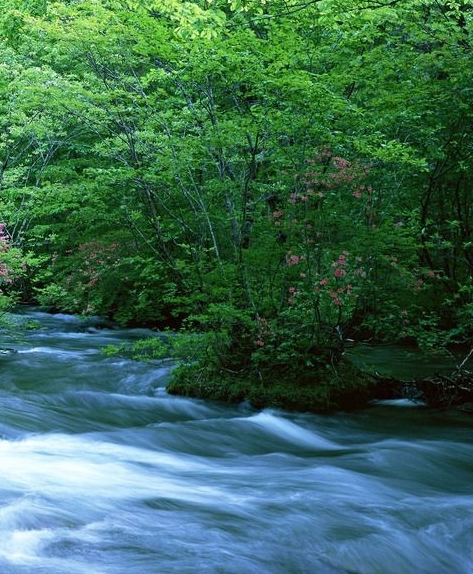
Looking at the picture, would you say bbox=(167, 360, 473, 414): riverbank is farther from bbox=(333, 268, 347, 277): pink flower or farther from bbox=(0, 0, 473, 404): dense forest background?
bbox=(333, 268, 347, 277): pink flower

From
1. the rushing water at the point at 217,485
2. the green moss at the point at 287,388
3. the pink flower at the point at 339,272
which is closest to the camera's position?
the rushing water at the point at 217,485

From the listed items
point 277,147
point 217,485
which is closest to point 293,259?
point 277,147

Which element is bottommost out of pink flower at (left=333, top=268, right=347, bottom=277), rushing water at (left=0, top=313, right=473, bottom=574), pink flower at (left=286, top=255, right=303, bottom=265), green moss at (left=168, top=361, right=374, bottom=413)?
rushing water at (left=0, top=313, right=473, bottom=574)

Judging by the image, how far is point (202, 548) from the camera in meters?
4.70

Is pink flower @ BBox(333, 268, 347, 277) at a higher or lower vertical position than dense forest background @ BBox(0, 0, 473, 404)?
lower

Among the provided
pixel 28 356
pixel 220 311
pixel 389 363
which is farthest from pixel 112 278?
pixel 220 311

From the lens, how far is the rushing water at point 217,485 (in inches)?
182

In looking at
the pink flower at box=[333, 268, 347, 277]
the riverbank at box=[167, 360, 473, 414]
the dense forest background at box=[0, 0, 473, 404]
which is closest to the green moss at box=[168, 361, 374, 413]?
the riverbank at box=[167, 360, 473, 414]

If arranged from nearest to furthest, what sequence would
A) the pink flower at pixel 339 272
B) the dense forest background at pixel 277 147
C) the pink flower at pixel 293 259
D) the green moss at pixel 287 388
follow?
1. the dense forest background at pixel 277 147
2. the pink flower at pixel 339 272
3. the pink flower at pixel 293 259
4. the green moss at pixel 287 388

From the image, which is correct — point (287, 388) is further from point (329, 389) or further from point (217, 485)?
point (217, 485)

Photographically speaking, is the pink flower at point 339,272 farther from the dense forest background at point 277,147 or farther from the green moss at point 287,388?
the green moss at point 287,388

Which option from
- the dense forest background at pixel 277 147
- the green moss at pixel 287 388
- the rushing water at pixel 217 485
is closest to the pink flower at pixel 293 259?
the dense forest background at pixel 277 147

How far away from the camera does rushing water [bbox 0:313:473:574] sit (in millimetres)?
4625

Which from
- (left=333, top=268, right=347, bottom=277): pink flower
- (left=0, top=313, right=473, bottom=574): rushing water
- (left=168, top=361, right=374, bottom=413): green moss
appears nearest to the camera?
(left=0, top=313, right=473, bottom=574): rushing water
